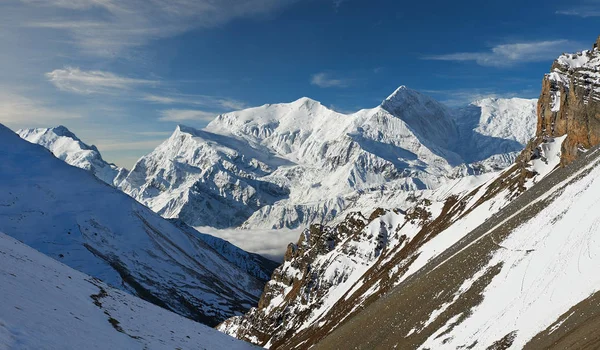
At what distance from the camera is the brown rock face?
86.0 metres

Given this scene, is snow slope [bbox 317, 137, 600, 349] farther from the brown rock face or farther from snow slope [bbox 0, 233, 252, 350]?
the brown rock face

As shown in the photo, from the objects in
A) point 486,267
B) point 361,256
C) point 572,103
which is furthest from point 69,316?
point 361,256

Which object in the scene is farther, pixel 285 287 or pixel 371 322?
pixel 285 287

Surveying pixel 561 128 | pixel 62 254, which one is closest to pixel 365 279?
pixel 561 128

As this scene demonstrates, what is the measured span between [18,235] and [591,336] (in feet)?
707

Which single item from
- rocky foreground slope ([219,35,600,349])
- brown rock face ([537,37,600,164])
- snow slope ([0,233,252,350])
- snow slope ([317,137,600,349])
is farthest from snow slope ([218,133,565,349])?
snow slope ([0,233,252,350])

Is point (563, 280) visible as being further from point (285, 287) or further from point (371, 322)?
point (285, 287)

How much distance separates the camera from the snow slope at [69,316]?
74.7 feet

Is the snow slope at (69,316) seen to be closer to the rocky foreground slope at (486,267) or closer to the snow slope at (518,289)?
the snow slope at (518,289)

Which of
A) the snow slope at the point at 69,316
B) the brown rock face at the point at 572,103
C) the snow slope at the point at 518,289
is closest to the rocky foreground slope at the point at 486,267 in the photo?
the snow slope at the point at 518,289

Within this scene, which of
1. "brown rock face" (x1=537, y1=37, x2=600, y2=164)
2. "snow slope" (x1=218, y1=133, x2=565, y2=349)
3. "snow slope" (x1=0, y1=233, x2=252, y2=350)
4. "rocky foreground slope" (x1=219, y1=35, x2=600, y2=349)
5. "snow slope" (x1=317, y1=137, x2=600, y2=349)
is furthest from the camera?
"snow slope" (x1=218, y1=133, x2=565, y2=349)

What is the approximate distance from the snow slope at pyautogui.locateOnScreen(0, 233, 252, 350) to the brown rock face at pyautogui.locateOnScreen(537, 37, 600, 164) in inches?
3236

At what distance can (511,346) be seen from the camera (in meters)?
33.3

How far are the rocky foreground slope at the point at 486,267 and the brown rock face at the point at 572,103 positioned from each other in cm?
32
